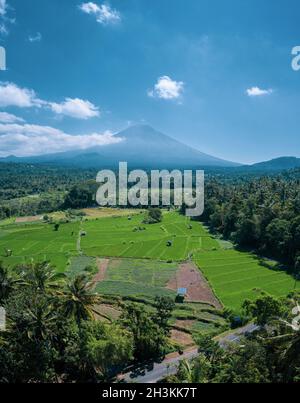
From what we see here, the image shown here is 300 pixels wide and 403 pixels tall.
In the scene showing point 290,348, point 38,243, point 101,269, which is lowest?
point 101,269

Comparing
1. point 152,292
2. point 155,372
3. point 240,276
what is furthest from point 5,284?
point 240,276

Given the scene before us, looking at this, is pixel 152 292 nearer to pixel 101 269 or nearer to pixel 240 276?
pixel 101 269

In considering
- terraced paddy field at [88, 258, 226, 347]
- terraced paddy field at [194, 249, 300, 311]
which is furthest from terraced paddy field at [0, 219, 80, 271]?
terraced paddy field at [194, 249, 300, 311]

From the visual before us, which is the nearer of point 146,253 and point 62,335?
point 62,335

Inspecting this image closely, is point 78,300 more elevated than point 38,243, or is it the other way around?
point 78,300

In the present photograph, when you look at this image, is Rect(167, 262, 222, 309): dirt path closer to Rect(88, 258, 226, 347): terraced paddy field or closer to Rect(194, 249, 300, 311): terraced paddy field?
Rect(88, 258, 226, 347): terraced paddy field

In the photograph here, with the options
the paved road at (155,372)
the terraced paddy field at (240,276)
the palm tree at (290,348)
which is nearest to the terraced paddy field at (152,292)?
the terraced paddy field at (240,276)

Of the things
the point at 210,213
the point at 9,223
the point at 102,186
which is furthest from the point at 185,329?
the point at 102,186
